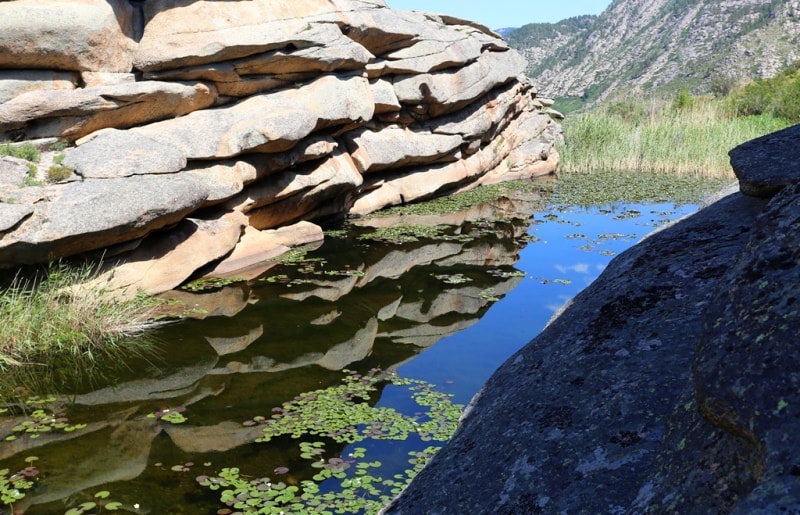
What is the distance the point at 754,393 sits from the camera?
4.44 feet

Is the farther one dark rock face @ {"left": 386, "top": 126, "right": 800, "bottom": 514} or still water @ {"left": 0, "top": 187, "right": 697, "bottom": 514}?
still water @ {"left": 0, "top": 187, "right": 697, "bottom": 514}

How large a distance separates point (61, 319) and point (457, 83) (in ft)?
48.6

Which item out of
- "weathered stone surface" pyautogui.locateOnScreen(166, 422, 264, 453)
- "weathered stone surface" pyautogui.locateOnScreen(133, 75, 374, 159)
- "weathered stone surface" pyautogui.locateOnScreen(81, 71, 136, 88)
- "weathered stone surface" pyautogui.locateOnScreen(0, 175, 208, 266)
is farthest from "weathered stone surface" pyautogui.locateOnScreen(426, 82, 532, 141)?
"weathered stone surface" pyautogui.locateOnScreen(166, 422, 264, 453)

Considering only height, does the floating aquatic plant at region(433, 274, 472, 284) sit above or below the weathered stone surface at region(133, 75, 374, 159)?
below

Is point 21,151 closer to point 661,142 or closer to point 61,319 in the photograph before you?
point 61,319

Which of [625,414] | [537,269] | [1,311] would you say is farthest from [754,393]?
[537,269]

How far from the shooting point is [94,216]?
9.18 m

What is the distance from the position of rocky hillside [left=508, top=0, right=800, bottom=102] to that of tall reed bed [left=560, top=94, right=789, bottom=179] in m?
33.2

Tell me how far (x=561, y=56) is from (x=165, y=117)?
12714 cm

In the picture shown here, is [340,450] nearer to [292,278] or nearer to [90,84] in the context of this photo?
[292,278]

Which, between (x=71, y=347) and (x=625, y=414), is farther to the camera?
(x=71, y=347)

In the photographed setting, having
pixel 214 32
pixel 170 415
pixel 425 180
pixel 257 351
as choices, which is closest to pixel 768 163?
pixel 170 415

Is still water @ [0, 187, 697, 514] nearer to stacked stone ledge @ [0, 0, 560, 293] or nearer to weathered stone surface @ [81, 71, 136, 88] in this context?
stacked stone ledge @ [0, 0, 560, 293]

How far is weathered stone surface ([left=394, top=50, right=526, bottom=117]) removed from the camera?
18.6 meters
